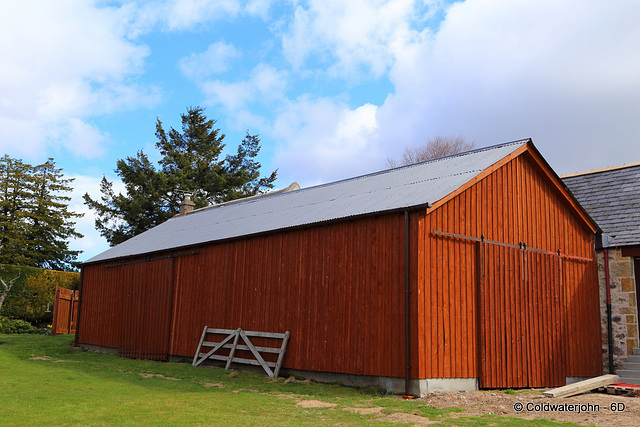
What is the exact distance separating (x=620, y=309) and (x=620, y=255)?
1.41 meters

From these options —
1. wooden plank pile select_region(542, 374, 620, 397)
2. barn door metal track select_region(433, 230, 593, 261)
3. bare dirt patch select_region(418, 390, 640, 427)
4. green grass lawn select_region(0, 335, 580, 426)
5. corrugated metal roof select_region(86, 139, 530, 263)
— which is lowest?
green grass lawn select_region(0, 335, 580, 426)

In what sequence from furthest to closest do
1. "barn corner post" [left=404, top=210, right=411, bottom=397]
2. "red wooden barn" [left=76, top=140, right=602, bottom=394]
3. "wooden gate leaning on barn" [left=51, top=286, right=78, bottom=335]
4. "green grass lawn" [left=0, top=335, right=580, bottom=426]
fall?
"wooden gate leaning on barn" [left=51, top=286, right=78, bottom=335], "red wooden barn" [left=76, top=140, right=602, bottom=394], "barn corner post" [left=404, top=210, right=411, bottom=397], "green grass lawn" [left=0, top=335, right=580, bottom=426]

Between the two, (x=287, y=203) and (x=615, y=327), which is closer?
(x=615, y=327)

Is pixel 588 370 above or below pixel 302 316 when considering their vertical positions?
below

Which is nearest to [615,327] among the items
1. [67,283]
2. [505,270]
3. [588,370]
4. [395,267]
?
[588,370]

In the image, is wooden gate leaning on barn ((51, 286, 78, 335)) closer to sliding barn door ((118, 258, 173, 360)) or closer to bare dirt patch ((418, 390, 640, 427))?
sliding barn door ((118, 258, 173, 360))

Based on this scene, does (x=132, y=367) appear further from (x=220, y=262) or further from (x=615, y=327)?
(x=615, y=327)

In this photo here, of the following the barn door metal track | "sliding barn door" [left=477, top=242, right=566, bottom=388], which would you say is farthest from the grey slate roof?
"sliding barn door" [left=477, top=242, right=566, bottom=388]

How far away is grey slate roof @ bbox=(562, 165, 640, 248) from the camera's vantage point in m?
15.6

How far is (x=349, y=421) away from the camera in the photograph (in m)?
8.35

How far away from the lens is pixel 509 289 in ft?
42.6

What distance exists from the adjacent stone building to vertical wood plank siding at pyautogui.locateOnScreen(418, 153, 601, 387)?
0.34 metres

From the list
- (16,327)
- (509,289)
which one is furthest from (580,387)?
(16,327)

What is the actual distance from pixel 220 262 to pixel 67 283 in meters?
18.1
